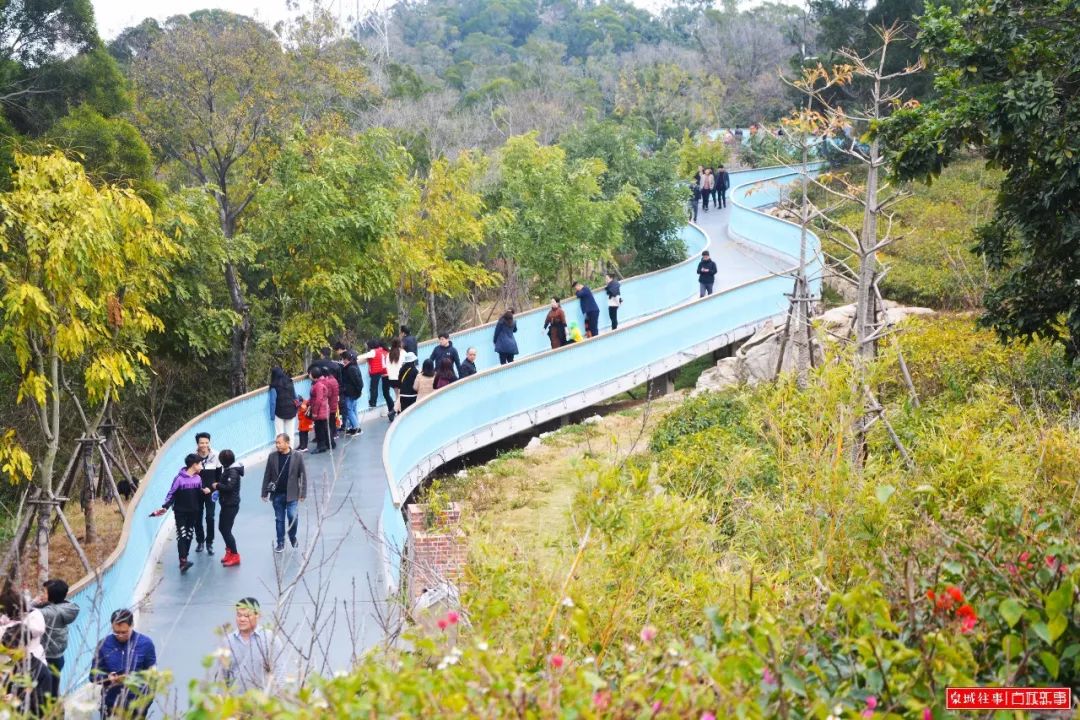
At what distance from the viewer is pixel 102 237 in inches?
484

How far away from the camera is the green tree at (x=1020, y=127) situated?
11172 millimetres

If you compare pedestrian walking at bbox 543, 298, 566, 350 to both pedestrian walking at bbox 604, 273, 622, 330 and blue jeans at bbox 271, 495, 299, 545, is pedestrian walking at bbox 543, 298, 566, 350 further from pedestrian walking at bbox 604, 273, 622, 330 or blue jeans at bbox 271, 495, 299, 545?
blue jeans at bbox 271, 495, 299, 545

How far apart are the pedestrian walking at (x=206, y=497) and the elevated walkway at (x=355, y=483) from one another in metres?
0.24

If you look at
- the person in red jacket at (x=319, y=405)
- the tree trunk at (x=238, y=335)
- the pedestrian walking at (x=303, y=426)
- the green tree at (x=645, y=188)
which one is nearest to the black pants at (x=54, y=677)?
the person in red jacket at (x=319, y=405)

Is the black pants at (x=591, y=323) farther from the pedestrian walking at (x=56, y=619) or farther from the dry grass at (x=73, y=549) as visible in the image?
the pedestrian walking at (x=56, y=619)

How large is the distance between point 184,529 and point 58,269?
3.23 m

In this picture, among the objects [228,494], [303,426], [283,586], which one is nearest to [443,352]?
[303,426]

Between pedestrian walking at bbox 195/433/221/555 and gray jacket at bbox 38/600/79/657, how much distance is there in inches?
128

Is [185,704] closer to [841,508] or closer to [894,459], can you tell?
[841,508]

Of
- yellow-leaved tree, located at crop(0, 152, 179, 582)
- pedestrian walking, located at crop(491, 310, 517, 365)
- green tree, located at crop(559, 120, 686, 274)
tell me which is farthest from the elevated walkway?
green tree, located at crop(559, 120, 686, 274)

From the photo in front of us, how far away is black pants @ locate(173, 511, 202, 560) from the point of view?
38.0ft

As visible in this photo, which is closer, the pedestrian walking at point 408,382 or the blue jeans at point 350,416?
the blue jeans at point 350,416

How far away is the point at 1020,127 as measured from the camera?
11.1 m

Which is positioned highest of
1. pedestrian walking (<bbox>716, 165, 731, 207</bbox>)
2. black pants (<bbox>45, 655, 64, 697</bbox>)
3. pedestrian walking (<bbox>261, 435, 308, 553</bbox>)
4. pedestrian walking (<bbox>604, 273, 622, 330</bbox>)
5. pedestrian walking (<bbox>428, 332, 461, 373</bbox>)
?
black pants (<bbox>45, 655, 64, 697</bbox>)
